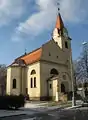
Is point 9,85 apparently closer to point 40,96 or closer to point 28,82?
point 28,82

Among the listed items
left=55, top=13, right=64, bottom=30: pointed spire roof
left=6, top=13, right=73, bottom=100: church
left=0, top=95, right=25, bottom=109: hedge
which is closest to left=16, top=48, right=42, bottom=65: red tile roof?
left=6, top=13, right=73, bottom=100: church

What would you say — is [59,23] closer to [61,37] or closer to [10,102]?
[61,37]

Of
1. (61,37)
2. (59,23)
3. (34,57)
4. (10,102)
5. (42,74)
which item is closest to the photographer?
(10,102)

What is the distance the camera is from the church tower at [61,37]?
54.4 metres

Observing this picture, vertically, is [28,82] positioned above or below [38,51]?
below

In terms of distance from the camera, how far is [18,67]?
5000 centimetres

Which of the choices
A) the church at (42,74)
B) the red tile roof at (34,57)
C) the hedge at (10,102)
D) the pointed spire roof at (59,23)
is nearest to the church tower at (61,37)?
the pointed spire roof at (59,23)

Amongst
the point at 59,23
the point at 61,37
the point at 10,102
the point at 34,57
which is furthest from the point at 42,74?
the point at 10,102

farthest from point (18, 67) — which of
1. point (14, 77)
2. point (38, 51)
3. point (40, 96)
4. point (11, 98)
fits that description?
point (11, 98)

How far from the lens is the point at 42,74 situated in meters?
45.9

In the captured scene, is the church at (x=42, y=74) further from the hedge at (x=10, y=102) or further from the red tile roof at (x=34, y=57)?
the hedge at (x=10, y=102)

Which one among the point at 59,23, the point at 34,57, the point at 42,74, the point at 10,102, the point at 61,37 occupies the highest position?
the point at 59,23

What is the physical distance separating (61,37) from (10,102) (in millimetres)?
32013

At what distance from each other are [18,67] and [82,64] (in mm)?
14044
